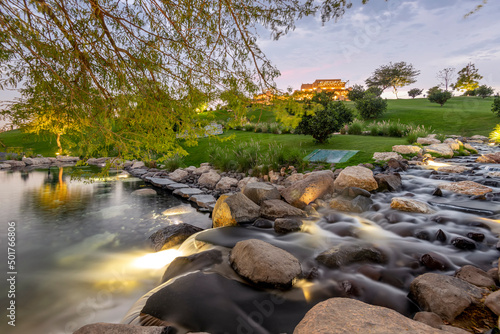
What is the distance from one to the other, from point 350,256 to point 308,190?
277 centimetres

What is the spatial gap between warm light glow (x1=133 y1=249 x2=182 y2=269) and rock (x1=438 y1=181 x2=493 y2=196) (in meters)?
6.79

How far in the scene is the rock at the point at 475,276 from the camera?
2739 millimetres

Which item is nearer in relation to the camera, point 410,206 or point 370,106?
point 410,206

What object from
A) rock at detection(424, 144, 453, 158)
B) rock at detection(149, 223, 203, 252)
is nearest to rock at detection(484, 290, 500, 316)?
rock at detection(149, 223, 203, 252)

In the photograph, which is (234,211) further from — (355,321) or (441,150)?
(441,150)

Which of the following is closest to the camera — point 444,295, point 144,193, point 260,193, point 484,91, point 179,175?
point 444,295

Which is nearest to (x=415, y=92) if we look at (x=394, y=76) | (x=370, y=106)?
(x=394, y=76)

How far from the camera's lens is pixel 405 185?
22.9 ft

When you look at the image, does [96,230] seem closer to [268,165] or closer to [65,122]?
[65,122]

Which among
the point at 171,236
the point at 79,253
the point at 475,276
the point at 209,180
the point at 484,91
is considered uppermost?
the point at 484,91

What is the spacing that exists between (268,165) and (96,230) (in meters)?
6.20

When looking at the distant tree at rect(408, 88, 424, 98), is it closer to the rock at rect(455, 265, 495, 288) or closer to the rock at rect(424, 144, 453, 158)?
the rock at rect(424, 144, 453, 158)

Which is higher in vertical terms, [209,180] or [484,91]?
[484,91]

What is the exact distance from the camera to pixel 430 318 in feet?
7.43
